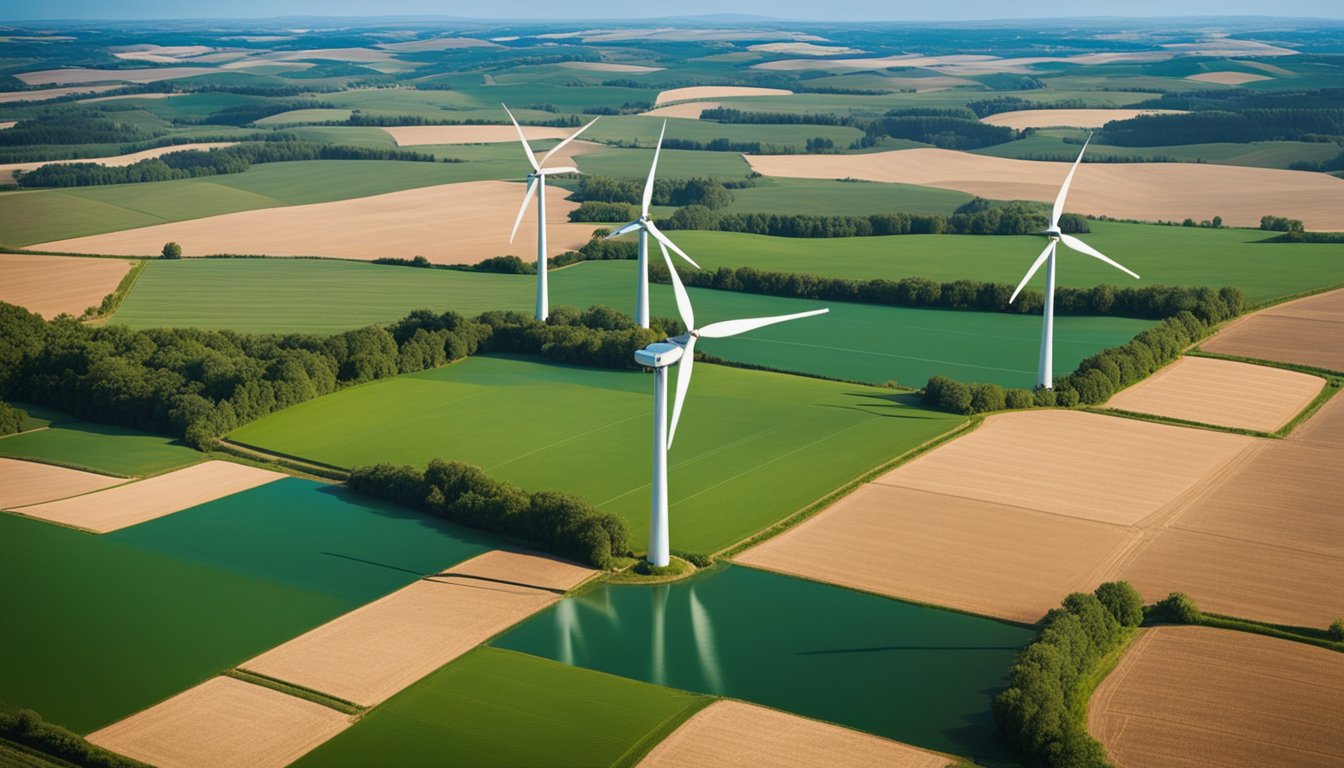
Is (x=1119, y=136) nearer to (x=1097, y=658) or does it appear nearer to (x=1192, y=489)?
(x=1192, y=489)

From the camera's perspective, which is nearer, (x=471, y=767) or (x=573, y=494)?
(x=471, y=767)

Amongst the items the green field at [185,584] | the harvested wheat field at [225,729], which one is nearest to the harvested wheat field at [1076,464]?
the green field at [185,584]


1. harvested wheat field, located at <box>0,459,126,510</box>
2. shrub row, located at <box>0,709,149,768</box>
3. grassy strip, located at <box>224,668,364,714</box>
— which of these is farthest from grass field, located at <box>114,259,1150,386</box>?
shrub row, located at <box>0,709,149,768</box>

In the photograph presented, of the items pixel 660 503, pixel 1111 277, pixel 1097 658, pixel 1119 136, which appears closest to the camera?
pixel 1097 658

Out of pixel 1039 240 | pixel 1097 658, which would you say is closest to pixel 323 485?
pixel 1097 658

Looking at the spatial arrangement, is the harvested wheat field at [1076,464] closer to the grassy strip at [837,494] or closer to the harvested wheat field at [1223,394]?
the grassy strip at [837,494]

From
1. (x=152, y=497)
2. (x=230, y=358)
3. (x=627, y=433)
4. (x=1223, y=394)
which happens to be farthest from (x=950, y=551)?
(x=230, y=358)

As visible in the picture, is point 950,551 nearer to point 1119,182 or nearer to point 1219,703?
point 1219,703
